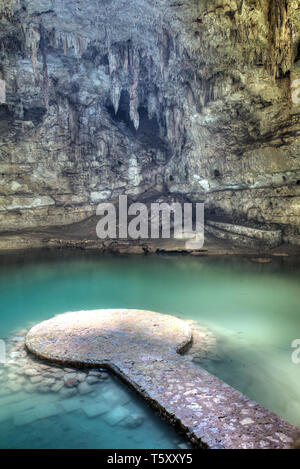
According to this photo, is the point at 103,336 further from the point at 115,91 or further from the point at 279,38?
the point at 115,91

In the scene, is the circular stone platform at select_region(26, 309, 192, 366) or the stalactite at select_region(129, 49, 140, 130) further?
the stalactite at select_region(129, 49, 140, 130)

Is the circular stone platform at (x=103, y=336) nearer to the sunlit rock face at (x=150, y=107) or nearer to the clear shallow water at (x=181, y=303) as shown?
the clear shallow water at (x=181, y=303)

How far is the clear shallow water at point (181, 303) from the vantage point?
330 centimetres

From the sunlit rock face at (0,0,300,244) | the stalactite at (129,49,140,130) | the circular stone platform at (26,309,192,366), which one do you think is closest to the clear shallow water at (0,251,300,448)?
the circular stone platform at (26,309,192,366)

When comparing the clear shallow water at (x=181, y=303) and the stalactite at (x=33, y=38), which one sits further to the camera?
the stalactite at (x=33, y=38)

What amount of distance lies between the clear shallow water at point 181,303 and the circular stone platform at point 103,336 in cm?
70

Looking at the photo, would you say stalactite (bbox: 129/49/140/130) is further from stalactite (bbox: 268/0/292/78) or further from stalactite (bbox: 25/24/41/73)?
stalactite (bbox: 268/0/292/78)

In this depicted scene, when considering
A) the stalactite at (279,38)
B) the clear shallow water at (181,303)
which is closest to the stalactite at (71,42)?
the stalactite at (279,38)

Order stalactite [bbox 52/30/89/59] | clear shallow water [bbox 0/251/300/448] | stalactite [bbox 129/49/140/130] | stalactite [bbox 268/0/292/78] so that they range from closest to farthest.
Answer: clear shallow water [bbox 0/251/300/448], stalactite [bbox 268/0/292/78], stalactite [bbox 52/30/89/59], stalactite [bbox 129/49/140/130]

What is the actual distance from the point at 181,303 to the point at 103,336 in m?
2.93

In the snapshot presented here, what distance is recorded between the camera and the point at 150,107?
713 inches

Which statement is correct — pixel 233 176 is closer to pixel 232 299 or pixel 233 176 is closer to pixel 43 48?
pixel 232 299

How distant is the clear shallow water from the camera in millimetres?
3297

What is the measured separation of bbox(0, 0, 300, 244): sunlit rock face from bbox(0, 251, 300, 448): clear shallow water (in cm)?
421
